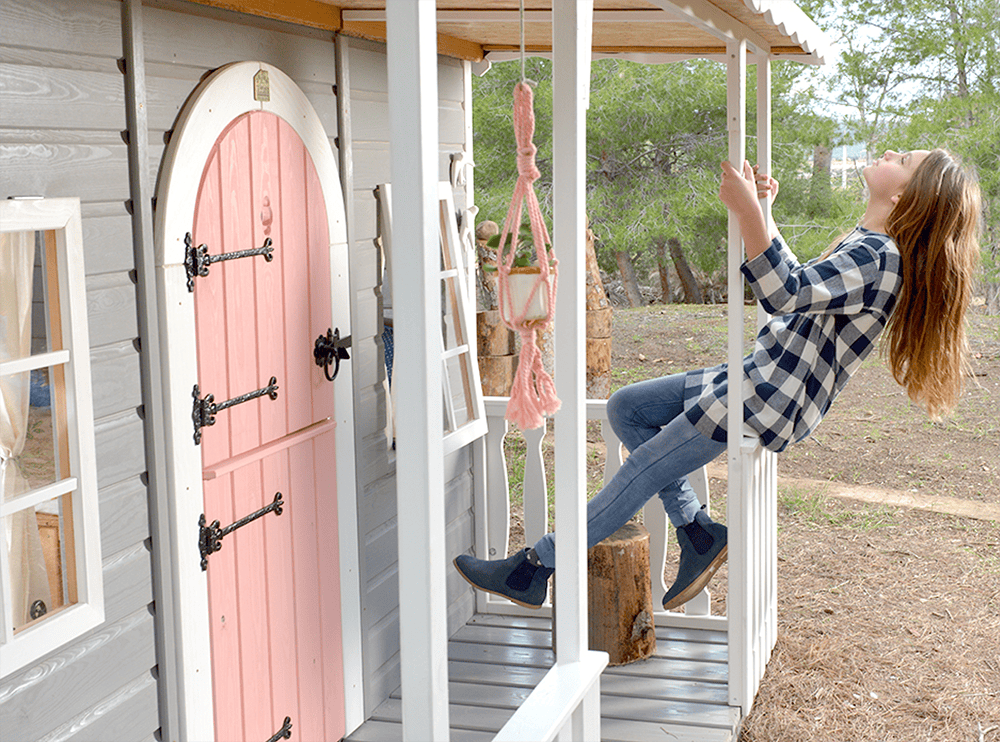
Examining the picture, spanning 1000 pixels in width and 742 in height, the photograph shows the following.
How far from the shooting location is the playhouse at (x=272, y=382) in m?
2.42

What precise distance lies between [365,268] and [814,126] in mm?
8542

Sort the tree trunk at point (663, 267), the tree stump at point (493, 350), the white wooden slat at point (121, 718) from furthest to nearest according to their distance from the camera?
the tree trunk at point (663, 267) < the tree stump at point (493, 350) < the white wooden slat at point (121, 718)

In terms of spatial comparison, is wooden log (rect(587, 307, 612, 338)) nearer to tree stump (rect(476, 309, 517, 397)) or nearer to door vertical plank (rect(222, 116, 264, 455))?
tree stump (rect(476, 309, 517, 397))

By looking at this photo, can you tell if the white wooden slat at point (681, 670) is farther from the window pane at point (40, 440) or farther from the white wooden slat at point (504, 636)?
the window pane at point (40, 440)

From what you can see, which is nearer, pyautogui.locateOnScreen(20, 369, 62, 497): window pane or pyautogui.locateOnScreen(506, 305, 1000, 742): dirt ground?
pyautogui.locateOnScreen(20, 369, 62, 497): window pane

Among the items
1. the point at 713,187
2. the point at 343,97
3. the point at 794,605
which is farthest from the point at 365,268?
the point at 713,187

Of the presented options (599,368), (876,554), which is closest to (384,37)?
(876,554)

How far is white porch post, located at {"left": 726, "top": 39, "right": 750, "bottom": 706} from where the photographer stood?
160 inches

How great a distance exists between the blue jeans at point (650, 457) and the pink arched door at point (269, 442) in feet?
2.82

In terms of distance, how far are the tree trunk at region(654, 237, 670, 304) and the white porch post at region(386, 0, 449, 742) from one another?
11.5 meters

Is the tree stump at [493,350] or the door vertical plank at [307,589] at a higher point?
the tree stump at [493,350]

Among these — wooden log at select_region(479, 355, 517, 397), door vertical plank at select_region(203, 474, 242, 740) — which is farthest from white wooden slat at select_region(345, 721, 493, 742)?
wooden log at select_region(479, 355, 517, 397)

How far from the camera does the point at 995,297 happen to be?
12086mm

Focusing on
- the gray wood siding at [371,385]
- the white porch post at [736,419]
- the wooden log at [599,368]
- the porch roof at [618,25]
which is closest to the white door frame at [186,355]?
the porch roof at [618,25]
